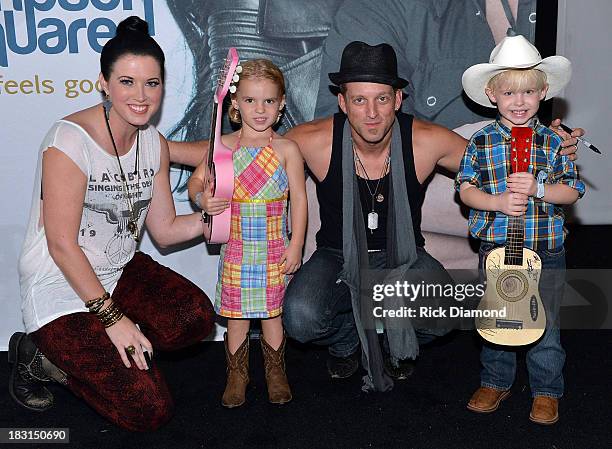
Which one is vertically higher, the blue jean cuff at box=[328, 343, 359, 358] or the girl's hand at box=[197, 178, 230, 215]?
the girl's hand at box=[197, 178, 230, 215]

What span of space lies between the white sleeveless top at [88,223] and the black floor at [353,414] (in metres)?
0.48

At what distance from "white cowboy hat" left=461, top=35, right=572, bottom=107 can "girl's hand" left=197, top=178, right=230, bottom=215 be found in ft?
3.36

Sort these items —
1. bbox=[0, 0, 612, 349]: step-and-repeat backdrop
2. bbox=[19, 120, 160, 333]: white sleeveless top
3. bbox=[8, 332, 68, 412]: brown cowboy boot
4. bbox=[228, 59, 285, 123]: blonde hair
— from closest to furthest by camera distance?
bbox=[19, 120, 160, 333]: white sleeveless top, bbox=[228, 59, 285, 123]: blonde hair, bbox=[8, 332, 68, 412]: brown cowboy boot, bbox=[0, 0, 612, 349]: step-and-repeat backdrop

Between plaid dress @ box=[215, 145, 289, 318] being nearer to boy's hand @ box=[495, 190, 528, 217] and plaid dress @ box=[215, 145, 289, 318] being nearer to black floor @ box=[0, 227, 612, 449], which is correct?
black floor @ box=[0, 227, 612, 449]

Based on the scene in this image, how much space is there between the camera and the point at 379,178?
3055 mm

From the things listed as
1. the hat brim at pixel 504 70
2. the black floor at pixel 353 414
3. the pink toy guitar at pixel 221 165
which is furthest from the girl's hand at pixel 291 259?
the hat brim at pixel 504 70

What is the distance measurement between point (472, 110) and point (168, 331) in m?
1.69

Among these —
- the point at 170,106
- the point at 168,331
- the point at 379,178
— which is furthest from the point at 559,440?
the point at 170,106

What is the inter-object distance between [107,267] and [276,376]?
78cm

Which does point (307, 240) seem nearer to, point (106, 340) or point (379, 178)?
point (379, 178)

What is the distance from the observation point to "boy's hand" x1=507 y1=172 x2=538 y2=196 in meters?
2.48

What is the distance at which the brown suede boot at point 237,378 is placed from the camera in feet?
9.30

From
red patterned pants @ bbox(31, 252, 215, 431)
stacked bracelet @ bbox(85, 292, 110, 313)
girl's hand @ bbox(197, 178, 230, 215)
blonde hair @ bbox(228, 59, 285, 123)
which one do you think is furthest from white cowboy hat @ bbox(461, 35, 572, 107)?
stacked bracelet @ bbox(85, 292, 110, 313)

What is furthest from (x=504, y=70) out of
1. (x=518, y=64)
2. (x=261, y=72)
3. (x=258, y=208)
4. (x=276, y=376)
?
(x=276, y=376)
